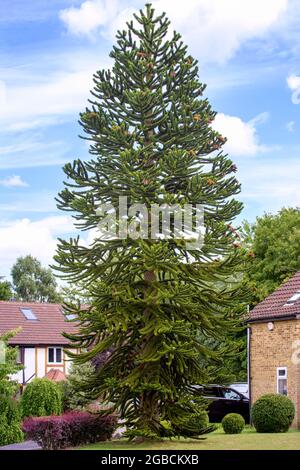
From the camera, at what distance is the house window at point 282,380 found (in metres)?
31.1

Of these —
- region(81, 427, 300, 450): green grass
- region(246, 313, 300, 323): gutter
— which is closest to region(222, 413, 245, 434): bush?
region(81, 427, 300, 450): green grass

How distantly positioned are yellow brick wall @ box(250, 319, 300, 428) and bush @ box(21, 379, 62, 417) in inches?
353

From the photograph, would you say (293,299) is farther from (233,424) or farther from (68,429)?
(68,429)

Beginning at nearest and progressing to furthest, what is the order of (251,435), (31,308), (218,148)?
(218,148) < (251,435) < (31,308)

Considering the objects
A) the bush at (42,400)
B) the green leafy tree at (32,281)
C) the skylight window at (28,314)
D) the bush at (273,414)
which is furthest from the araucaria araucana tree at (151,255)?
the green leafy tree at (32,281)

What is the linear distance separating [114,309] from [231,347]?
134 inches

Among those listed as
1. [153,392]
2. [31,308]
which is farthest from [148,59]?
[31,308]

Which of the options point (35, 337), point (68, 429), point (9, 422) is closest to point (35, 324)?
point (35, 337)

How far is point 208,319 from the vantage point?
76.7ft

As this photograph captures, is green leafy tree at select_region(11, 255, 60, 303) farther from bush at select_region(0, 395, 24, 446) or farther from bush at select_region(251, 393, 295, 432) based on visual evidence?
bush at select_region(251, 393, 295, 432)

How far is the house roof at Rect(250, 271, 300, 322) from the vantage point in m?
31.2

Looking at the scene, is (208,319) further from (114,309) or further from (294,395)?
(294,395)

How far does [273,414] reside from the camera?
28219mm

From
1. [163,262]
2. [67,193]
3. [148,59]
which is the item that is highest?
[148,59]
